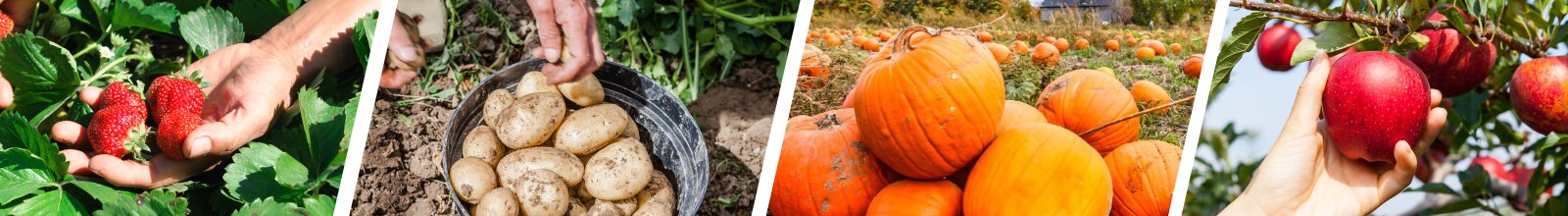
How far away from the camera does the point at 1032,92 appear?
127 centimetres

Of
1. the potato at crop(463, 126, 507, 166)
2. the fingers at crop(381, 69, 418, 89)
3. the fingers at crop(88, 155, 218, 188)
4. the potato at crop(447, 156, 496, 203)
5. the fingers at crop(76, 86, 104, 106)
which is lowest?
the fingers at crop(88, 155, 218, 188)

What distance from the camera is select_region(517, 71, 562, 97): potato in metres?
1.48

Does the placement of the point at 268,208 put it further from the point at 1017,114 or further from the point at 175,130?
the point at 1017,114

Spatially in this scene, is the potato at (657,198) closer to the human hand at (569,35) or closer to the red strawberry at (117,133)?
the human hand at (569,35)

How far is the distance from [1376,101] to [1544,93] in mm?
337

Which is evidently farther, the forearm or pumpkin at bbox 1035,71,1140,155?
the forearm

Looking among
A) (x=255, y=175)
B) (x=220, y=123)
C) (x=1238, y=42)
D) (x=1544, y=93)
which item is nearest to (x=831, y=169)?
(x=1238, y=42)

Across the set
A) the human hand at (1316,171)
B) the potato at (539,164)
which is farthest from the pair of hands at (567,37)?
the human hand at (1316,171)

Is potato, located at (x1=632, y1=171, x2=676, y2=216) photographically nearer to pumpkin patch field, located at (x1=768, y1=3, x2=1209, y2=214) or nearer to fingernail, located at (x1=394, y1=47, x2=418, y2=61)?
pumpkin patch field, located at (x1=768, y1=3, x2=1209, y2=214)

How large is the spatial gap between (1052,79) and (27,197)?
1.95 metres

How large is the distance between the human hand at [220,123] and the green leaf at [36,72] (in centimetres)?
5

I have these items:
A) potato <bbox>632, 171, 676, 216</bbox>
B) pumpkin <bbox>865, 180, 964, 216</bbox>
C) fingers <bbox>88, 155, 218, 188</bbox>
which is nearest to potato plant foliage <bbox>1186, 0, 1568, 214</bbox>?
pumpkin <bbox>865, 180, 964, 216</bbox>

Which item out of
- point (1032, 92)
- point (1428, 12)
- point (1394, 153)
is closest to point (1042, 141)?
point (1032, 92)

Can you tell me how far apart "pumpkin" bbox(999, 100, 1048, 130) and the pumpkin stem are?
0.68 feet
